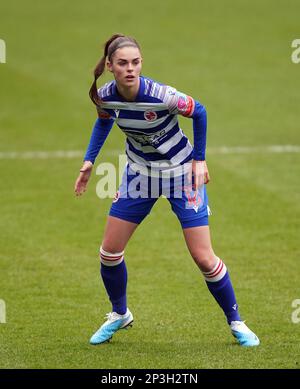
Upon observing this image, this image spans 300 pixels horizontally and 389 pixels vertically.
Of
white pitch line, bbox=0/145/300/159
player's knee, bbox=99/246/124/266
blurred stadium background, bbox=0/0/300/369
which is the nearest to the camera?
player's knee, bbox=99/246/124/266

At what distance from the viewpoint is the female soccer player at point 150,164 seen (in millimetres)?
8047

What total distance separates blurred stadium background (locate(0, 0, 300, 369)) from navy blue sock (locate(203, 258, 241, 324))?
0.29m

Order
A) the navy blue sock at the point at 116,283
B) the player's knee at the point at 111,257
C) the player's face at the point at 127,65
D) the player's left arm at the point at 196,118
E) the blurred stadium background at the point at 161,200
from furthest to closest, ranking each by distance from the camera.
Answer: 1. the blurred stadium background at the point at 161,200
2. the navy blue sock at the point at 116,283
3. the player's knee at the point at 111,257
4. the player's left arm at the point at 196,118
5. the player's face at the point at 127,65

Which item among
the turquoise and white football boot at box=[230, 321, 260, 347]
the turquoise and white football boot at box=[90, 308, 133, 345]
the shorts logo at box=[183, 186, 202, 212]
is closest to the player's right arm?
the shorts logo at box=[183, 186, 202, 212]

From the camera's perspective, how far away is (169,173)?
833 cm

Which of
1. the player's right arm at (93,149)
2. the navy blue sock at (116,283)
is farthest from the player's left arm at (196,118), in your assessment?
the navy blue sock at (116,283)

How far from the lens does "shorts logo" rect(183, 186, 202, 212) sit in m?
8.25

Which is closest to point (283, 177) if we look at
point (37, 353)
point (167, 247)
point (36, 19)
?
point (167, 247)

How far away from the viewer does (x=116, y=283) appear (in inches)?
339

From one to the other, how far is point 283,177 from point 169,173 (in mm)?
6702

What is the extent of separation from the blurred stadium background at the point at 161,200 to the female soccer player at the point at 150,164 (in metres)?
0.57

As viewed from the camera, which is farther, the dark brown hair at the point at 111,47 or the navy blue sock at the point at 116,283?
the navy blue sock at the point at 116,283

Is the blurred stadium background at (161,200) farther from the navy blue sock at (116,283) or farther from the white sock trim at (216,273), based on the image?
the white sock trim at (216,273)

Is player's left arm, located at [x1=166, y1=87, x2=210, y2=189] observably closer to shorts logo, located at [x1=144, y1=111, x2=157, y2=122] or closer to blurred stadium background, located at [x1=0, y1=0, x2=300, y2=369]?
shorts logo, located at [x1=144, y1=111, x2=157, y2=122]
